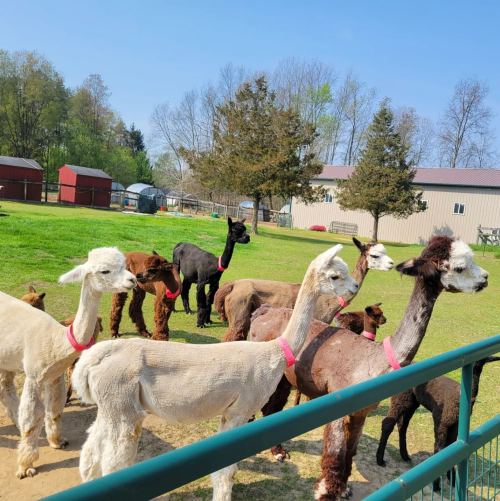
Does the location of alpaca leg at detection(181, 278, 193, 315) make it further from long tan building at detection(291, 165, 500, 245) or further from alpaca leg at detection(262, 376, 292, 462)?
long tan building at detection(291, 165, 500, 245)

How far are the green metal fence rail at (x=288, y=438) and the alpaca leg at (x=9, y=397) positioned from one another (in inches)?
156

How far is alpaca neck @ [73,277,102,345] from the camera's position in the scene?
3.89 meters

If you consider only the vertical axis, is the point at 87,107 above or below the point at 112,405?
A: above

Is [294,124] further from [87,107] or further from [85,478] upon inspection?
[87,107]

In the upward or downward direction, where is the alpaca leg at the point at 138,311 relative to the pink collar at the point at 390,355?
downward

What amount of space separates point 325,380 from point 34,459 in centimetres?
250

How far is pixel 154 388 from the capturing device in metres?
3.01

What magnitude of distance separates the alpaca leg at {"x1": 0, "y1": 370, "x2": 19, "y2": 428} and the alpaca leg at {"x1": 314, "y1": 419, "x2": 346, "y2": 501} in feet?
9.70

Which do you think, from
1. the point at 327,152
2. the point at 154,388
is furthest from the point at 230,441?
the point at 327,152

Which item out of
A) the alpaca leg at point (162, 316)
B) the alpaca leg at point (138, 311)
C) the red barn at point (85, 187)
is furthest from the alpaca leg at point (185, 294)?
the red barn at point (85, 187)

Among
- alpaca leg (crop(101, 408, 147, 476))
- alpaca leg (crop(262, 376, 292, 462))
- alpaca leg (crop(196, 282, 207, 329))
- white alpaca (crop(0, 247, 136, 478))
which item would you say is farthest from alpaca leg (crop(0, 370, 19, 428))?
alpaca leg (crop(196, 282, 207, 329))

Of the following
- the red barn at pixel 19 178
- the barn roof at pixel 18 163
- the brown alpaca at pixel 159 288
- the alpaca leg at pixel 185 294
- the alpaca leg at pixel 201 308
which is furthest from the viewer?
the barn roof at pixel 18 163

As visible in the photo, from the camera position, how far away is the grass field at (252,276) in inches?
159

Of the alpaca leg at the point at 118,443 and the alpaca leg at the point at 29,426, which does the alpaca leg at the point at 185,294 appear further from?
the alpaca leg at the point at 118,443
